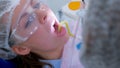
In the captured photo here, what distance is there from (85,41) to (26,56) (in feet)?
3.09

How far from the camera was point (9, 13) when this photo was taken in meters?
1.14

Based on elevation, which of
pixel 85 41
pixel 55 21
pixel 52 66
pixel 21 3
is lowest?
pixel 52 66

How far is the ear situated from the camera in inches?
48.4

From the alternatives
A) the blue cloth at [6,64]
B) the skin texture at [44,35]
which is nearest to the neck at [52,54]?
the skin texture at [44,35]

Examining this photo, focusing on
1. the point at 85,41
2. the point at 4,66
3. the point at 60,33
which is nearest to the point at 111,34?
the point at 85,41

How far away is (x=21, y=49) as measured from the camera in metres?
1.24

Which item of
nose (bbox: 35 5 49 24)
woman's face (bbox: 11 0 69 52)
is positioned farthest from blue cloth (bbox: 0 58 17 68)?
nose (bbox: 35 5 49 24)

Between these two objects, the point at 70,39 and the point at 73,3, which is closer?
the point at 70,39

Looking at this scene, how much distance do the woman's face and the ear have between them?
0.15 ft

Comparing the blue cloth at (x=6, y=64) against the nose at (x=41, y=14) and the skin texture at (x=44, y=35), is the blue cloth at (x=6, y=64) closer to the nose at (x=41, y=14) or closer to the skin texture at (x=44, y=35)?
the skin texture at (x=44, y=35)

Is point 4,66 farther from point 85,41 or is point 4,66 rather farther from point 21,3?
point 85,41

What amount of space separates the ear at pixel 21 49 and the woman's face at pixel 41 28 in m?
0.05

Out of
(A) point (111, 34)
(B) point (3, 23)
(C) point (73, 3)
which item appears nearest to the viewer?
(A) point (111, 34)

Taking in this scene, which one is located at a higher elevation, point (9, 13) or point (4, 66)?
point (9, 13)
